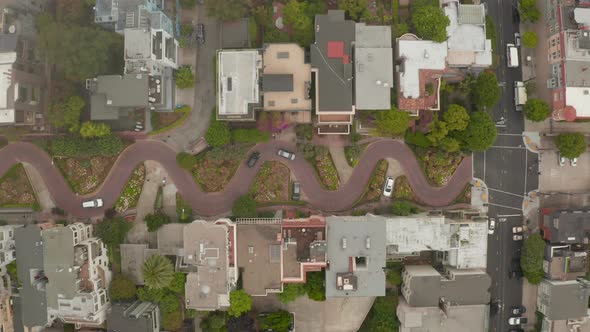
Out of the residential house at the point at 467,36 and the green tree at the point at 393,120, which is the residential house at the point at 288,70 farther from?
the residential house at the point at 467,36

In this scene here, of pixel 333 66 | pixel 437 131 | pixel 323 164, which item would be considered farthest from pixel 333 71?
pixel 437 131

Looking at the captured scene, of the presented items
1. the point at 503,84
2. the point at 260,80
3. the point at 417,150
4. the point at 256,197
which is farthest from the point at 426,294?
the point at 260,80

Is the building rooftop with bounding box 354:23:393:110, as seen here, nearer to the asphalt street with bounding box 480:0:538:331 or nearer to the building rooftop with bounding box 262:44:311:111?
the building rooftop with bounding box 262:44:311:111

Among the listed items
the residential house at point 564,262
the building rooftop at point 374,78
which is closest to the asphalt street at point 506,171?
the residential house at point 564,262

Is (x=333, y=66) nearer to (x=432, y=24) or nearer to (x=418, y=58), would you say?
(x=418, y=58)

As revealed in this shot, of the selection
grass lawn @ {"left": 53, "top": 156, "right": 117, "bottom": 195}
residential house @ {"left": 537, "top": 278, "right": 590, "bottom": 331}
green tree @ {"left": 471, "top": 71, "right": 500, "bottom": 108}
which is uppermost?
green tree @ {"left": 471, "top": 71, "right": 500, "bottom": 108}

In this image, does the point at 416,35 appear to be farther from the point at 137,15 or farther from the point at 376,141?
the point at 137,15

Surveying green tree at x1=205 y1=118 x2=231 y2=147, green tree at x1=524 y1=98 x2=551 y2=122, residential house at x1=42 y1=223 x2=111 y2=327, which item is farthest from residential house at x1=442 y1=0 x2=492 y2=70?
residential house at x1=42 y1=223 x2=111 y2=327

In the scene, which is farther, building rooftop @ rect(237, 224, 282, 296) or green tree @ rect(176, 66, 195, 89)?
green tree @ rect(176, 66, 195, 89)
